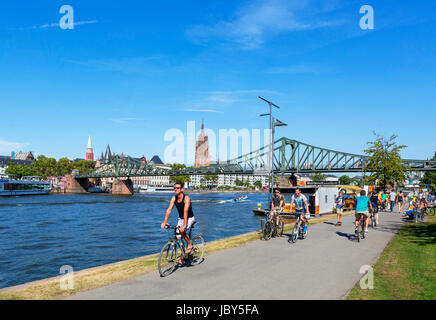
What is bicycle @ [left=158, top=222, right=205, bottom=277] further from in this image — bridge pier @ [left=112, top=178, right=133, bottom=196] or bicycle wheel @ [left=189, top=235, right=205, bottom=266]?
bridge pier @ [left=112, top=178, right=133, bottom=196]

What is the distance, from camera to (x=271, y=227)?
14.1 m

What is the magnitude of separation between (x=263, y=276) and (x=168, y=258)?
234cm

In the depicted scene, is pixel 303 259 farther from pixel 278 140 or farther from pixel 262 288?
pixel 278 140

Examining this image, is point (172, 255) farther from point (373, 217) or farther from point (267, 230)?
point (373, 217)

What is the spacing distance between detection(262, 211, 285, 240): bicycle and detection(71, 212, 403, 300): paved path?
1.49 meters

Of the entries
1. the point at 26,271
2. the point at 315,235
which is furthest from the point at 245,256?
the point at 26,271

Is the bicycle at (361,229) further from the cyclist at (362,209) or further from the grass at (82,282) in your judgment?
the grass at (82,282)

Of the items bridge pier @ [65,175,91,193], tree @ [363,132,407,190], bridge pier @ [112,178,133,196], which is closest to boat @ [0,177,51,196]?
bridge pier @ [65,175,91,193]

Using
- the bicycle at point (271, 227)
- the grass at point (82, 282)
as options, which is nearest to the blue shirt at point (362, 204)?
the bicycle at point (271, 227)

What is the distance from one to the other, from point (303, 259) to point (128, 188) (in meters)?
132

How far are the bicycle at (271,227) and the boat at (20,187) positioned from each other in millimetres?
90942

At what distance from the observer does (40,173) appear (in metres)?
151

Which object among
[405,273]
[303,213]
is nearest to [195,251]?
[405,273]

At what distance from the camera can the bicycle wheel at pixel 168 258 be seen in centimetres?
823
